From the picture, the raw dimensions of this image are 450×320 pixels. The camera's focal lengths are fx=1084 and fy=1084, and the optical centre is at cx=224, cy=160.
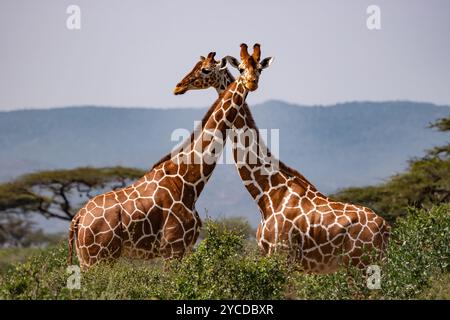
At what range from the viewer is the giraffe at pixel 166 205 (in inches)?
482

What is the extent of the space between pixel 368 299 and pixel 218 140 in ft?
8.53

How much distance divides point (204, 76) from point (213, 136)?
83 centimetres

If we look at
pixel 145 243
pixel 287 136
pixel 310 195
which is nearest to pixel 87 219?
pixel 145 243

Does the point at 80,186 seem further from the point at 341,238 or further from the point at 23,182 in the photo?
the point at 341,238

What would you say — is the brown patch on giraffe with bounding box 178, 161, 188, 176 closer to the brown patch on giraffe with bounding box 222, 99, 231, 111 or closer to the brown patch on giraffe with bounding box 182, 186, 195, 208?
the brown patch on giraffe with bounding box 182, 186, 195, 208

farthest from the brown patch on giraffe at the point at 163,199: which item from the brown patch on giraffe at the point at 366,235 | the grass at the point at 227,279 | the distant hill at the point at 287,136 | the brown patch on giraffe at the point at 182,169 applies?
the distant hill at the point at 287,136

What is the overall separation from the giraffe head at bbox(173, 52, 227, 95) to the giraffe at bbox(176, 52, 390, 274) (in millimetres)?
695

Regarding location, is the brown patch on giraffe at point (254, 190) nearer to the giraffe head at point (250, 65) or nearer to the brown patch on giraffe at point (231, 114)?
the brown patch on giraffe at point (231, 114)

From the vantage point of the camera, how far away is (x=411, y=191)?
30.0 metres

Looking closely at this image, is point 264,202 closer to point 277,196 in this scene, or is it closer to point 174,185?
point 277,196

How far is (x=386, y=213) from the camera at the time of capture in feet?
95.3

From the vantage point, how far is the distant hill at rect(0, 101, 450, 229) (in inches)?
5517

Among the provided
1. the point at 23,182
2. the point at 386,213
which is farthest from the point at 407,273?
the point at 23,182

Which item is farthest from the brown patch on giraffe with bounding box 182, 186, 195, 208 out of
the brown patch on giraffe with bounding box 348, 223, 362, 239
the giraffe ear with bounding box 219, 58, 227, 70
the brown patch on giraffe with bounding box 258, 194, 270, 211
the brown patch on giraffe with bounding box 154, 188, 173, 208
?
the brown patch on giraffe with bounding box 348, 223, 362, 239
